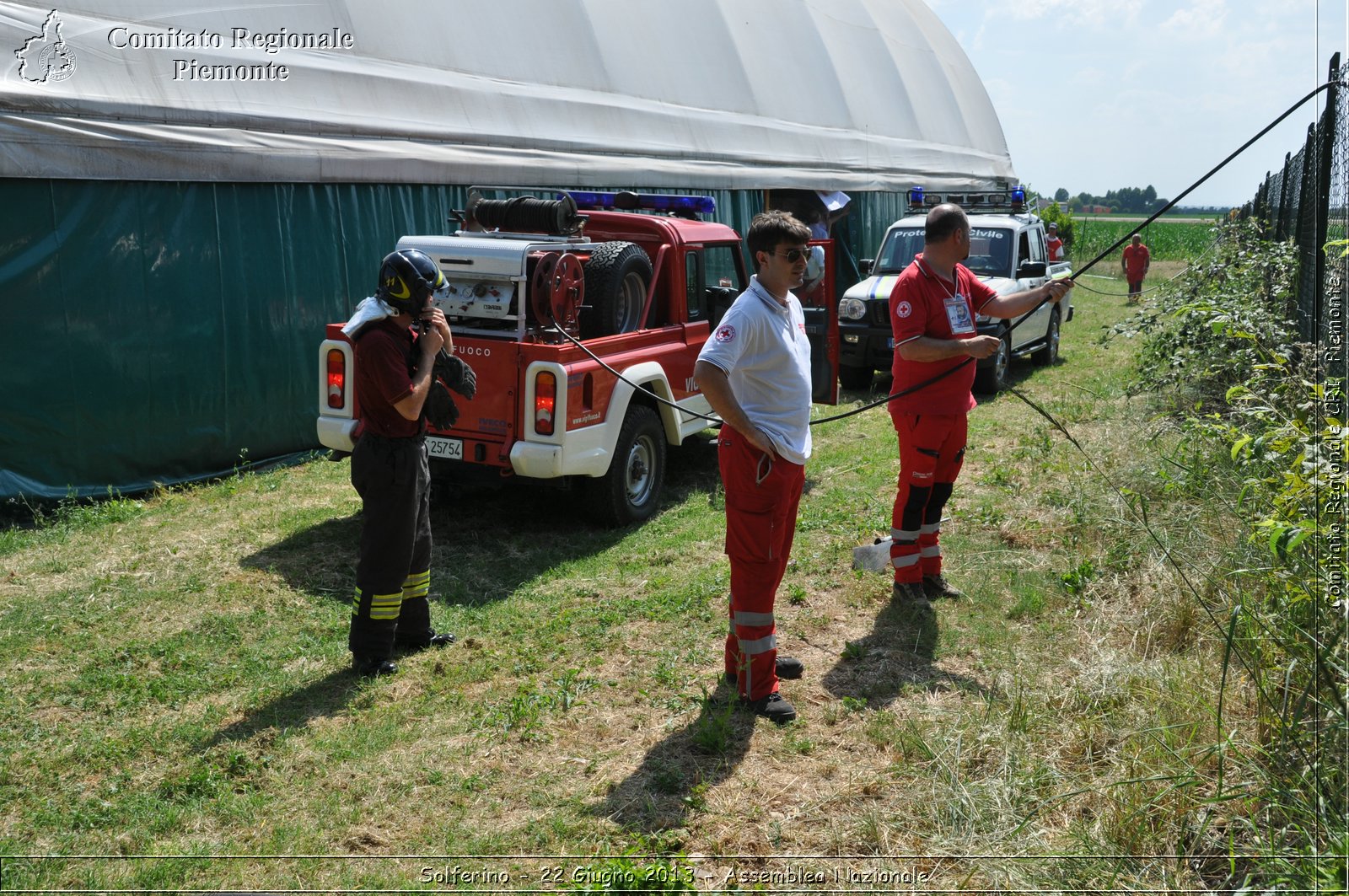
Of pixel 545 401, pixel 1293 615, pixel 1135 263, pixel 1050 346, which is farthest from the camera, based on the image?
pixel 1135 263

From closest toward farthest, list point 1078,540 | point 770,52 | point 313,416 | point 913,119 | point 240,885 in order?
point 240,885, point 1078,540, point 313,416, point 770,52, point 913,119

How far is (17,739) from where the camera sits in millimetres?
4273

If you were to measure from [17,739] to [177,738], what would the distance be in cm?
65

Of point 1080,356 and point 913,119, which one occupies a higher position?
point 913,119

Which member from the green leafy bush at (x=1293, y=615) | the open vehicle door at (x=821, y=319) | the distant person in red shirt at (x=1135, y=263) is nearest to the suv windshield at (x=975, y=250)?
the open vehicle door at (x=821, y=319)

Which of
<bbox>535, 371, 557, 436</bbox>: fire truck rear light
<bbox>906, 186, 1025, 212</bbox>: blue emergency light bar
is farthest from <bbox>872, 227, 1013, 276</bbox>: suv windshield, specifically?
<bbox>535, 371, 557, 436</bbox>: fire truck rear light

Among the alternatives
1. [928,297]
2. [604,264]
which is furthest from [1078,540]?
[604,264]

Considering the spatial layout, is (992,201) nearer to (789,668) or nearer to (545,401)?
(545,401)

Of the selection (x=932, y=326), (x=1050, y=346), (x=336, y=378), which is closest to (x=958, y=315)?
(x=932, y=326)

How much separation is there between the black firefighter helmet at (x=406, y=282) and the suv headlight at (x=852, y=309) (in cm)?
Result: 841

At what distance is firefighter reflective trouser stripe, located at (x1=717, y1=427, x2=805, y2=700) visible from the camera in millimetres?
4195

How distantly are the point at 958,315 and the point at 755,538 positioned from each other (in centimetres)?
186

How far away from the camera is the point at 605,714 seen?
4598 mm

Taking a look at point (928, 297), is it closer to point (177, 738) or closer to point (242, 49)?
point (177, 738)
